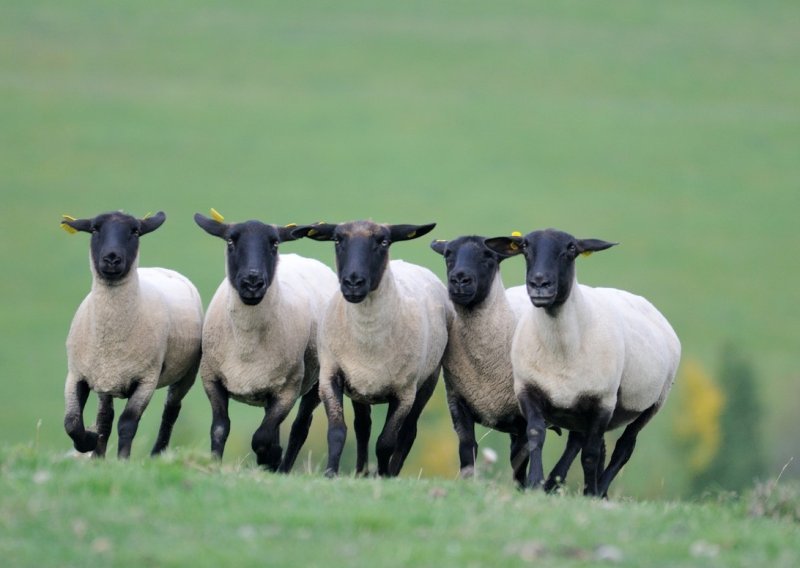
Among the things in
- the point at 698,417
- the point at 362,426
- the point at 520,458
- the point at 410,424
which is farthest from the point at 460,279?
the point at 698,417

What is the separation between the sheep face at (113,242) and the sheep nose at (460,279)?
9.94 ft

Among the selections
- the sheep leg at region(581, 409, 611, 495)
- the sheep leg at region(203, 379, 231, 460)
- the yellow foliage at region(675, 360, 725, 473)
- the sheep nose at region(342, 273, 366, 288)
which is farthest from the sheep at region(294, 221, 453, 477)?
the yellow foliage at region(675, 360, 725, 473)

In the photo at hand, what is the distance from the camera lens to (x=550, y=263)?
12.5m

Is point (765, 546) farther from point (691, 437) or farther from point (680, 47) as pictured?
point (680, 47)

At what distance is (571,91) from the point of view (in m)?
154

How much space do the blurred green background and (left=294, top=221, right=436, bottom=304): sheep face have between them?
43512 mm

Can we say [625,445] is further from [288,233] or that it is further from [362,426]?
[288,233]

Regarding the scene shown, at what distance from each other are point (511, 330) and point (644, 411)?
1.64 metres

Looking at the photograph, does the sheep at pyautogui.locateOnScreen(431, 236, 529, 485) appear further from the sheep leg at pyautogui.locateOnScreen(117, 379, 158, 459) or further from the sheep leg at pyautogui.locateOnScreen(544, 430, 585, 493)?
the sheep leg at pyautogui.locateOnScreen(117, 379, 158, 459)

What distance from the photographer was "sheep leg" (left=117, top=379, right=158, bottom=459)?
13023 mm

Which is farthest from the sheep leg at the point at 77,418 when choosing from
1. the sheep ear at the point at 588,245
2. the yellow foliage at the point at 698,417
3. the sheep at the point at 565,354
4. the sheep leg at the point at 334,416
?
Result: the yellow foliage at the point at 698,417

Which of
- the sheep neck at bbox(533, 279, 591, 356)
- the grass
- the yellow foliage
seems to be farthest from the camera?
the yellow foliage

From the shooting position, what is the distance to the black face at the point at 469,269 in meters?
13.8

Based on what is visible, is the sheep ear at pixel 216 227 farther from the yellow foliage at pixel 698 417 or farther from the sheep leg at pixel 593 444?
the yellow foliage at pixel 698 417
